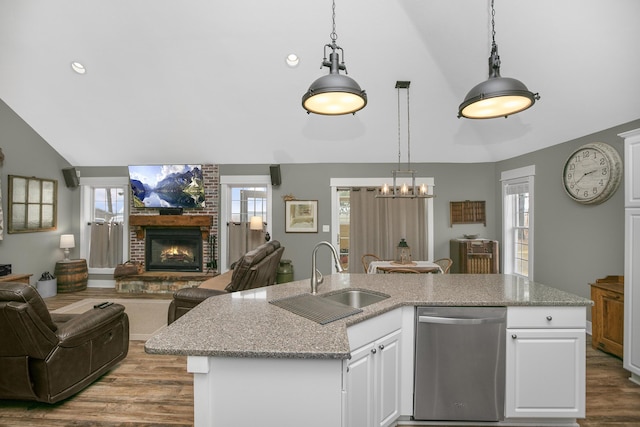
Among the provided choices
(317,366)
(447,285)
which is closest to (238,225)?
(447,285)

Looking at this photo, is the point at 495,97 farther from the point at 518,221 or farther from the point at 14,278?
the point at 14,278

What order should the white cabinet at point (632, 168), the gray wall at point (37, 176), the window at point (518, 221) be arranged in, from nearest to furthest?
1. the white cabinet at point (632, 168)
2. the window at point (518, 221)
3. the gray wall at point (37, 176)

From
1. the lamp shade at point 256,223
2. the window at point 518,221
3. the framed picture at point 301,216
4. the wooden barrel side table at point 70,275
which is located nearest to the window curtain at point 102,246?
the wooden barrel side table at point 70,275

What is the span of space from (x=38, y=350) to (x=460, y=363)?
9.81 feet

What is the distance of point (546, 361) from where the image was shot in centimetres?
209

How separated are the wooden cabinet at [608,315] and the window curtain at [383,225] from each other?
277 centimetres

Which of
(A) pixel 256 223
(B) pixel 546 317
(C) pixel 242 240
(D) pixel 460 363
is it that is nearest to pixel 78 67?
(A) pixel 256 223

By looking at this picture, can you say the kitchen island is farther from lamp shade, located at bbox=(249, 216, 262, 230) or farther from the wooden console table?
the wooden console table

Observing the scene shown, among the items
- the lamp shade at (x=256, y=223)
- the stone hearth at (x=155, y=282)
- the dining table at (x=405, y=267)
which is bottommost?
the stone hearth at (x=155, y=282)

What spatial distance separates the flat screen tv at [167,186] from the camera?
6.01 metres

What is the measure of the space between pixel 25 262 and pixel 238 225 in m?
3.67

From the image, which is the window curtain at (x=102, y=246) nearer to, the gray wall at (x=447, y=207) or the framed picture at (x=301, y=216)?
the gray wall at (x=447, y=207)

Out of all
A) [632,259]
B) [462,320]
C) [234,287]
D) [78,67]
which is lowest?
[234,287]

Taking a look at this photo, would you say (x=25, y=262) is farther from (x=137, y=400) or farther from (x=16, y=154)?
(x=137, y=400)
